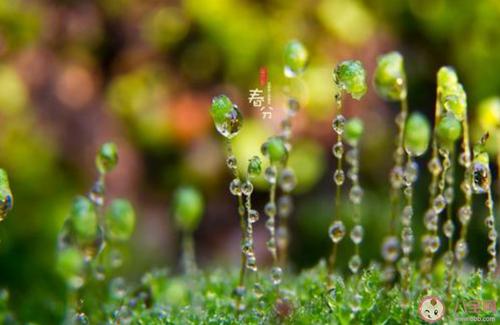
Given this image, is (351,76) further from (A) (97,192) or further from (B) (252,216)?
(A) (97,192)

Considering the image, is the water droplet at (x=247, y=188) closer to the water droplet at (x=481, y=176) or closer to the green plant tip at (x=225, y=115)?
the green plant tip at (x=225, y=115)

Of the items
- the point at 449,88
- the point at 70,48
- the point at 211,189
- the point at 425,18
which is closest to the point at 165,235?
the point at 211,189

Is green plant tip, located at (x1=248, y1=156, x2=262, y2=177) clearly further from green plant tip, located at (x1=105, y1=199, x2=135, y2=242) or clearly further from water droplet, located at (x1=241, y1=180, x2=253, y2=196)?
green plant tip, located at (x1=105, y1=199, x2=135, y2=242)

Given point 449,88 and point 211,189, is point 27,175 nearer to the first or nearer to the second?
point 211,189

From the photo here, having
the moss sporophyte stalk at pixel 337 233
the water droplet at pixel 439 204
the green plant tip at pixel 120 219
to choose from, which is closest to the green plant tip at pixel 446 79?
the moss sporophyte stalk at pixel 337 233

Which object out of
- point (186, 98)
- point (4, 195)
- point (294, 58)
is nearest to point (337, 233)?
point (294, 58)
